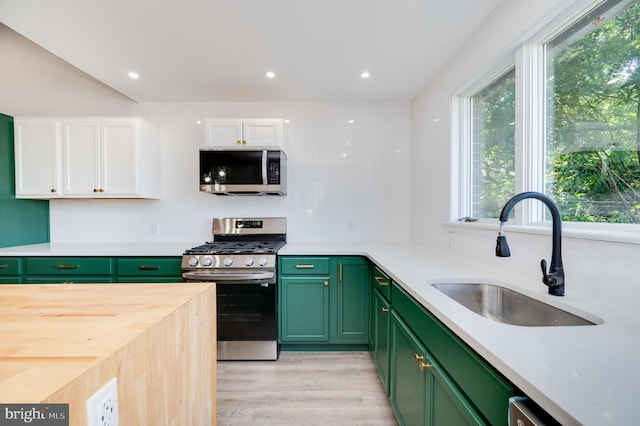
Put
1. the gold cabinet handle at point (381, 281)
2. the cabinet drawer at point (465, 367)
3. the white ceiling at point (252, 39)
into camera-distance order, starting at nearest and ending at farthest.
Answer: the cabinet drawer at point (465, 367), the white ceiling at point (252, 39), the gold cabinet handle at point (381, 281)

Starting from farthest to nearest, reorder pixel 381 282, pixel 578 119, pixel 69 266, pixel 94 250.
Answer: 1. pixel 94 250
2. pixel 69 266
3. pixel 381 282
4. pixel 578 119

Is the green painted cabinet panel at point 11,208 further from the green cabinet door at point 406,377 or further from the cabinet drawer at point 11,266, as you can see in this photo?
the green cabinet door at point 406,377

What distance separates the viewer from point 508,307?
129 centimetres

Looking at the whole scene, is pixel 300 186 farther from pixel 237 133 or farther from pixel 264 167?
pixel 237 133

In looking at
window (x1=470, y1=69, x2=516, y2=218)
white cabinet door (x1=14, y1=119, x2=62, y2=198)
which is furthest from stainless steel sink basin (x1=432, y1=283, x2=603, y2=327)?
white cabinet door (x1=14, y1=119, x2=62, y2=198)

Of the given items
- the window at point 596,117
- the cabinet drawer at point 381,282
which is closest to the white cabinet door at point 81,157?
the cabinet drawer at point 381,282

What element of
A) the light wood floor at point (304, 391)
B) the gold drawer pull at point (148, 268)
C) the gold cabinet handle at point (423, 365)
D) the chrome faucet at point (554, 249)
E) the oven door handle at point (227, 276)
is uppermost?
the chrome faucet at point (554, 249)

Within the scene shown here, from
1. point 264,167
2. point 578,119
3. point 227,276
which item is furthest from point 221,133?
point 578,119

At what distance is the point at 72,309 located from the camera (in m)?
0.85

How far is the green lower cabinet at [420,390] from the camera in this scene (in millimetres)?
860

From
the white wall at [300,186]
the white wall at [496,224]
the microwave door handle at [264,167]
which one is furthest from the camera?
the white wall at [300,186]

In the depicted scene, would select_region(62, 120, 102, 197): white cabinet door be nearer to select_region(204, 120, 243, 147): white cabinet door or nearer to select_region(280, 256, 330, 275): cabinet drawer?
select_region(204, 120, 243, 147): white cabinet door

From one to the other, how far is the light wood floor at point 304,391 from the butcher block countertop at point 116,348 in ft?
2.22

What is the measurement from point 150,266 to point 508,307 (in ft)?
8.40
